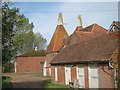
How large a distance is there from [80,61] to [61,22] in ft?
119

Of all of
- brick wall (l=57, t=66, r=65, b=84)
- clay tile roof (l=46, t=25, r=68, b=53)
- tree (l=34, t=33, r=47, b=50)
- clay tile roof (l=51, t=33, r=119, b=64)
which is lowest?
brick wall (l=57, t=66, r=65, b=84)

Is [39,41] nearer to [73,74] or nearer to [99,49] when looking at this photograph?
[73,74]

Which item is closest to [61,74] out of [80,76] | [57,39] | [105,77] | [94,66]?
[80,76]

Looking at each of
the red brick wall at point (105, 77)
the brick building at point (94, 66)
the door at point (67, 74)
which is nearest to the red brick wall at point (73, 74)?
the brick building at point (94, 66)

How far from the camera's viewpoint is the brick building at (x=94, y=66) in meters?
20.5

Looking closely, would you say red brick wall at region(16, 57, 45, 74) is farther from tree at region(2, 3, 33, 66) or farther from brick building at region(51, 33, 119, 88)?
tree at region(2, 3, 33, 66)

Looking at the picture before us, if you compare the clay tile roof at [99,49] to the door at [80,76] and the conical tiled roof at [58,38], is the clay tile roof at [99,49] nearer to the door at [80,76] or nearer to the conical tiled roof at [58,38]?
the door at [80,76]

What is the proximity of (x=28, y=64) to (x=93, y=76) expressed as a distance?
5118cm

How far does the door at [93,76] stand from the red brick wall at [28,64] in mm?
50117

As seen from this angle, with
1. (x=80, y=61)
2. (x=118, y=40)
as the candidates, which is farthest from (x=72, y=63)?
(x=118, y=40)

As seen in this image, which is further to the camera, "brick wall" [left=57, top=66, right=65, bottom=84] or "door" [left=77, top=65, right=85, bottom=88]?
"brick wall" [left=57, top=66, right=65, bottom=84]

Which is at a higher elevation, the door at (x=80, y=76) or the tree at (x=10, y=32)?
the tree at (x=10, y=32)

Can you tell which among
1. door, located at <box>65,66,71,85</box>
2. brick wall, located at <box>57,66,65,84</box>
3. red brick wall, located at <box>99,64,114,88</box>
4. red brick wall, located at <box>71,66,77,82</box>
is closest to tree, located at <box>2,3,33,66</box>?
red brick wall, located at <box>99,64,114,88</box>

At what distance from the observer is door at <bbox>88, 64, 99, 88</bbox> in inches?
867
